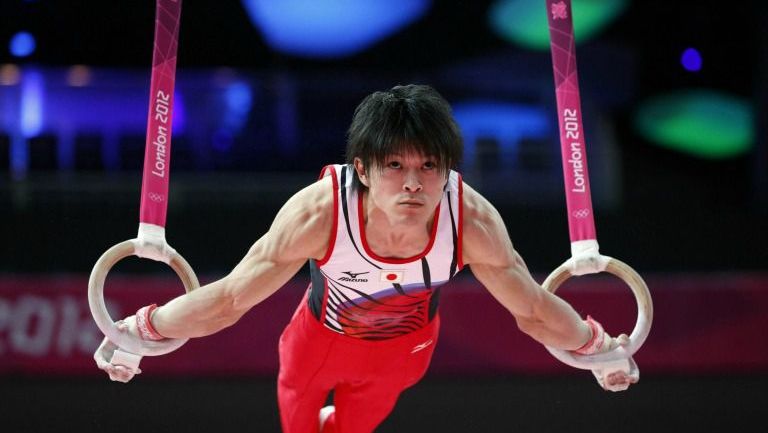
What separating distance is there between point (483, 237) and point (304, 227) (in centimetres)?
53

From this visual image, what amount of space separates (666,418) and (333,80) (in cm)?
345

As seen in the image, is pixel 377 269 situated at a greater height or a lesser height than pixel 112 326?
greater

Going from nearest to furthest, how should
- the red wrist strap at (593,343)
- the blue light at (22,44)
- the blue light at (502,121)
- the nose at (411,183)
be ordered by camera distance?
the nose at (411,183), the red wrist strap at (593,343), the blue light at (22,44), the blue light at (502,121)

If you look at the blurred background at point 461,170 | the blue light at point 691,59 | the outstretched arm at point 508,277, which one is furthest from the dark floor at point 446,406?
the blue light at point 691,59

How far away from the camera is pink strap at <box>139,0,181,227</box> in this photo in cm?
303

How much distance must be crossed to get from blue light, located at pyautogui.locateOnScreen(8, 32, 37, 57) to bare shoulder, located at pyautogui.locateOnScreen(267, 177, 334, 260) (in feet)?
14.6

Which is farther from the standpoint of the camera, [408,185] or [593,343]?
[593,343]

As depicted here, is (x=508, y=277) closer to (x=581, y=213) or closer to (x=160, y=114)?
(x=581, y=213)

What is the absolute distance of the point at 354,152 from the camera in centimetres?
264

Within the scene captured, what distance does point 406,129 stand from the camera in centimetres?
255

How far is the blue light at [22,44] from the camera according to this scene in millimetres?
6402

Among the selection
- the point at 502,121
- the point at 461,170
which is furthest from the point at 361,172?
the point at 502,121

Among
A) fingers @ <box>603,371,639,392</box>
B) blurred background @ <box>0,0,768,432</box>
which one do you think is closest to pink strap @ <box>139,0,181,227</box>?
fingers @ <box>603,371,639,392</box>

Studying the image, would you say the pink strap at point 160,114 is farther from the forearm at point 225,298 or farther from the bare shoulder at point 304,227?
the bare shoulder at point 304,227
